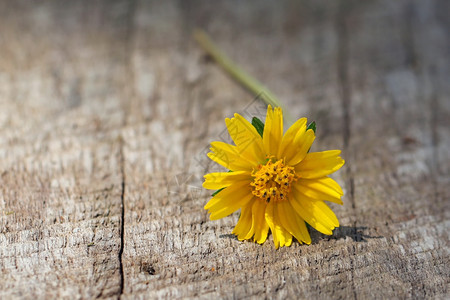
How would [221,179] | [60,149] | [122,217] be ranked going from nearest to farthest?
[221,179], [122,217], [60,149]

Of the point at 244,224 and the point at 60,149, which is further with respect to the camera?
the point at 60,149

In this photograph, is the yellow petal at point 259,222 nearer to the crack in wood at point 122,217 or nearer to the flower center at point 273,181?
the flower center at point 273,181

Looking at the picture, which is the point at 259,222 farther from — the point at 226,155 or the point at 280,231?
the point at 226,155

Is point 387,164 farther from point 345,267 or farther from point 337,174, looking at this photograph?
point 345,267

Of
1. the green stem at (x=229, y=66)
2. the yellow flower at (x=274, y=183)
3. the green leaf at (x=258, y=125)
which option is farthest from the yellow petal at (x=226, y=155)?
the green stem at (x=229, y=66)

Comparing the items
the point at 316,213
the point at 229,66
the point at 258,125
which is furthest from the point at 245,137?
the point at 229,66

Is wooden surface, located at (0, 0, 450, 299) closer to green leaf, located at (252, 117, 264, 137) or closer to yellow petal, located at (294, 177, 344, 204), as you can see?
yellow petal, located at (294, 177, 344, 204)
